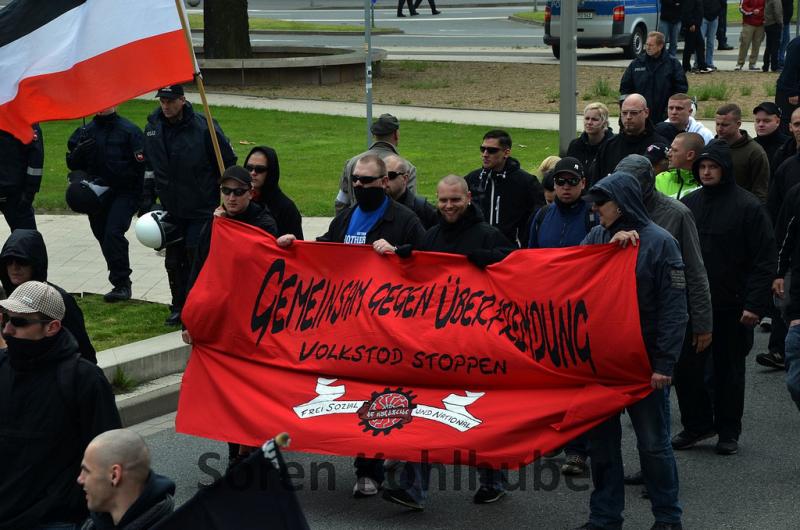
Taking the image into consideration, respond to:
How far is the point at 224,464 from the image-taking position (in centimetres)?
814

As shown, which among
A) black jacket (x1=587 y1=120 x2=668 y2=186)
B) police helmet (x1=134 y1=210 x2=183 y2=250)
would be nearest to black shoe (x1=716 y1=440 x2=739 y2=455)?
black jacket (x1=587 y1=120 x2=668 y2=186)

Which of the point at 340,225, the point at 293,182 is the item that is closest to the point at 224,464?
the point at 340,225

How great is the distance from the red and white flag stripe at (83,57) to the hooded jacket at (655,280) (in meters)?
3.45

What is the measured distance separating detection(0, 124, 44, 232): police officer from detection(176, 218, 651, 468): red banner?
4336mm

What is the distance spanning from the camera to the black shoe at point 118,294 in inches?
453

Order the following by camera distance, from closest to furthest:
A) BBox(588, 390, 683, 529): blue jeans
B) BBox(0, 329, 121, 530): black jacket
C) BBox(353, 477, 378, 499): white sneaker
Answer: BBox(0, 329, 121, 530): black jacket → BBox(588, 390, 683, 529): blue jeans → BBox(353, 477, 378, 499): white sneaker

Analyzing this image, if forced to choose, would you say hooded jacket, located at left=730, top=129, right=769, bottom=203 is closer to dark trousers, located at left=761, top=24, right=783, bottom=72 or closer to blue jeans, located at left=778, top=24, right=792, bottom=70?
dark trousers, located at left=761, top=24, right=783, bottom=72

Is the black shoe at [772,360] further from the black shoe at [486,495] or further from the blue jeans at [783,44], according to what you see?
the blue jeans at [783,44]

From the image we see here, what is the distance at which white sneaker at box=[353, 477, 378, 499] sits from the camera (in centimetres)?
743

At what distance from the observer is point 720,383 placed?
8141mm

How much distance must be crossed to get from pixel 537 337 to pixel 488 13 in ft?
127

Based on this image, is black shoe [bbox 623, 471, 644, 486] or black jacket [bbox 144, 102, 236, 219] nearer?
black shoe [bbox 623, 471, 644, 486]

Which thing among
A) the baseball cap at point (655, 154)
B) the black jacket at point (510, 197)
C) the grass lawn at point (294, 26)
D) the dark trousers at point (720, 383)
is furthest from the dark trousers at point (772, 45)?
the dark trousers at point (720, 383)

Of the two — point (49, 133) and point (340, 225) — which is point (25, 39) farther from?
point (49, 133)
